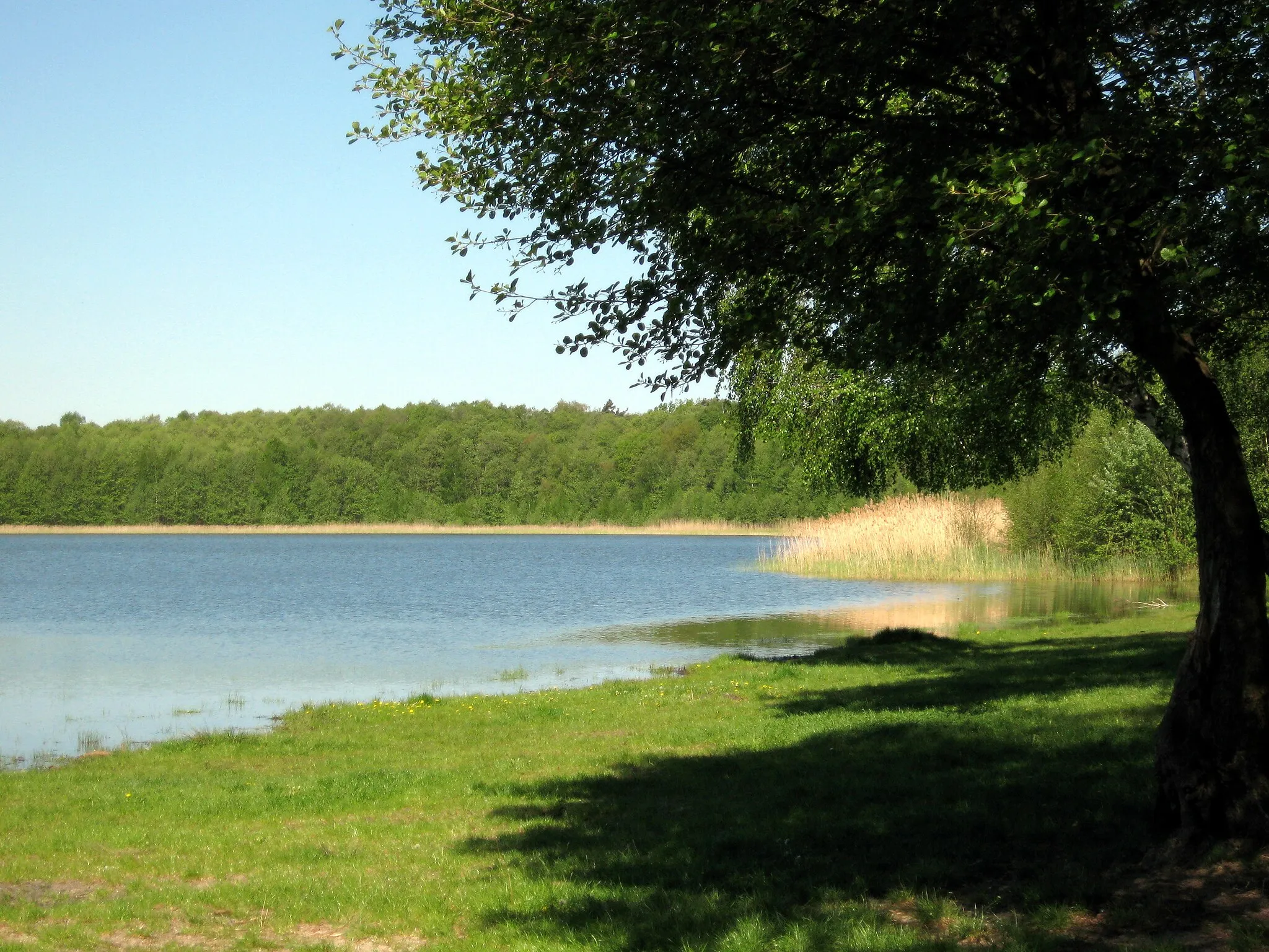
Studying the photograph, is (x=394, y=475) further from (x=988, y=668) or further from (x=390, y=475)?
→ (x=988, y=668)

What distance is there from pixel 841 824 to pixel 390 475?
445 feet

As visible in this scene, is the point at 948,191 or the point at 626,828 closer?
the point at 948,191

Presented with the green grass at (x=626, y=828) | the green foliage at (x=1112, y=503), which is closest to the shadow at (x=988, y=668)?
the green grass at (x=626, y=828)

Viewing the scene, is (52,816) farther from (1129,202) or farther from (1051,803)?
(1129,202)

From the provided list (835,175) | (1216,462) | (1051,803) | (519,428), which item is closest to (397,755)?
(1051,803)

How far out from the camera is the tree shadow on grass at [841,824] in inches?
283

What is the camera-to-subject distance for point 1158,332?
7.34 m

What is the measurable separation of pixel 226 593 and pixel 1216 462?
146ft

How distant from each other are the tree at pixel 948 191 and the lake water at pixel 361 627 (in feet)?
40.7

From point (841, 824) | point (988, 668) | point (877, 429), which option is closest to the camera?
point (841, 824)

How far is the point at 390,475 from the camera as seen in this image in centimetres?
14088

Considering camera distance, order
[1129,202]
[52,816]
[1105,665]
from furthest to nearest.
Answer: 1. [1105,665]
2. [52,816]
3. [1129,202]

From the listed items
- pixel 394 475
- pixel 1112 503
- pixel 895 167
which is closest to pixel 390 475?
pixel 394 475

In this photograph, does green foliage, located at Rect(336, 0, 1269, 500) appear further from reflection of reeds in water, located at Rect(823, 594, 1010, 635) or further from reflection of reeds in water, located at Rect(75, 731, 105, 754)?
reflection of reeds in water, located at Rect(823, 594, 1010, 635)
